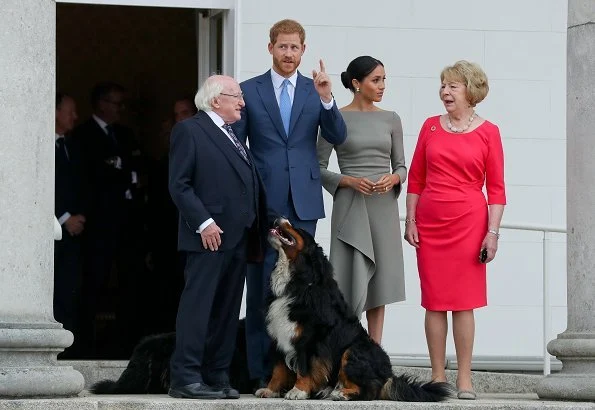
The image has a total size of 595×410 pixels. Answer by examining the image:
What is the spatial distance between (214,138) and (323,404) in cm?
142

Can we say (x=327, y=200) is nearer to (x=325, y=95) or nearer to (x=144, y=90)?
(x=325, y=95)

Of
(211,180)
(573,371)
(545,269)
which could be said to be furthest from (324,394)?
(545,269)

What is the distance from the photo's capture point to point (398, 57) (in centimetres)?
1048

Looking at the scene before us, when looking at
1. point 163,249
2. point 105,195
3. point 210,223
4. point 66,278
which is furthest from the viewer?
point 163,249

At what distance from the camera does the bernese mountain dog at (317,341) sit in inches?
310

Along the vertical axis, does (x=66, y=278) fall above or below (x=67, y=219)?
below

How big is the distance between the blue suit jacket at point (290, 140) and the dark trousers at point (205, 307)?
538 mm

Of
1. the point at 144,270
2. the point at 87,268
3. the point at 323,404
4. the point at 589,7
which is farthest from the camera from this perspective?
the point at 144,270

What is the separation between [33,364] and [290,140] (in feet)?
6.11

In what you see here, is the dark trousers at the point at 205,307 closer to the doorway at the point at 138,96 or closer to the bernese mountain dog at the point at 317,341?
the bernese mountain dog at the point at 317,341

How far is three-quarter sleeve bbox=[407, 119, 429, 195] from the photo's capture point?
8.57 m

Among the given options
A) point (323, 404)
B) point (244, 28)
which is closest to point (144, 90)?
point (244, 28)

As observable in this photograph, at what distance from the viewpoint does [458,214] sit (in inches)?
329

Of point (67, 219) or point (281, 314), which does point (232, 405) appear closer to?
point (281, 314)
